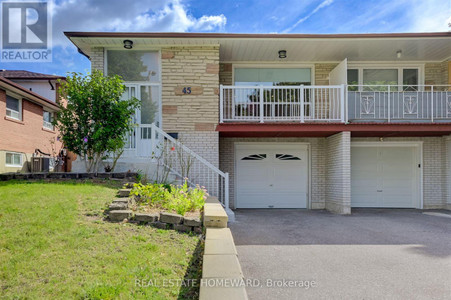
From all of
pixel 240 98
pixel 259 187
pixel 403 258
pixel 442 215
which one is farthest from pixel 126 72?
pixel 442 215

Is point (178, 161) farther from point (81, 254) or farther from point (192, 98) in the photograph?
point (81, 254)

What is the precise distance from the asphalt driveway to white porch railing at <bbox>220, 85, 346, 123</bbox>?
127 inches

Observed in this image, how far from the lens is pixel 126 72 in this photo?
30.0ft

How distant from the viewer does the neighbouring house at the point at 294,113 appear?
28.7 ft

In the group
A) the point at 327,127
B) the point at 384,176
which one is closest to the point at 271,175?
the point at 327,127

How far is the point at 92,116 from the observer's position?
7.45 metres

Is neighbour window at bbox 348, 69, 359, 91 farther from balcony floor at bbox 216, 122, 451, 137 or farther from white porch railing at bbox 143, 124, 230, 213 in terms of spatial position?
white porch railing at bbox 143, 124, 230, 213

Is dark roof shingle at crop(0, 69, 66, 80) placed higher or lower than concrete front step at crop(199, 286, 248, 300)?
higher

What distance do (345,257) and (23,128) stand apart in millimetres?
16138

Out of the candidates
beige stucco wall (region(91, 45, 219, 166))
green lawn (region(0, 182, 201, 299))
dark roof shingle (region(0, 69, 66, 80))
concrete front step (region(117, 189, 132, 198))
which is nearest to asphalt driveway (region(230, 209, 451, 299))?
green lawn (region(0, 182, 201, 299))

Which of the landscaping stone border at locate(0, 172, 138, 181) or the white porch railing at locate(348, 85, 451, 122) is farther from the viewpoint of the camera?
the white porch railing at locate(348, 85, 451, 122)

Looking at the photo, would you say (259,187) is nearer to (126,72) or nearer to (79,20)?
(126,72)

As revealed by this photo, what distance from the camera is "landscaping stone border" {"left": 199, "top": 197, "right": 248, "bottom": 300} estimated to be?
2562mm

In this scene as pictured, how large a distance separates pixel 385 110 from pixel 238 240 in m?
6.52
